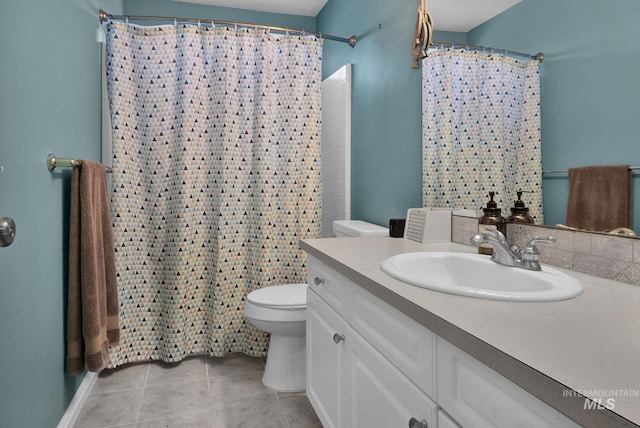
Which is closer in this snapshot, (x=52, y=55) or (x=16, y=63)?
(x=16, y=63)

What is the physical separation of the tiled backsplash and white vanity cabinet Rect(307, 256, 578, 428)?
0.56 meters

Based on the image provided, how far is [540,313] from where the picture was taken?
76 cm

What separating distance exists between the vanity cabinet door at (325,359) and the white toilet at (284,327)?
0.99 feet

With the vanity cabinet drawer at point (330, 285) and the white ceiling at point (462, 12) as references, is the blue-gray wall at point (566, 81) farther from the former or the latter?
the vanity cabinet drawer at point (330, 285)

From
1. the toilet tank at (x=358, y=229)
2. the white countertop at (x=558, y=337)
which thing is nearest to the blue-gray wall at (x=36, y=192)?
the white countertop at (x=558, y=337)

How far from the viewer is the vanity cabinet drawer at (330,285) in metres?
1.32

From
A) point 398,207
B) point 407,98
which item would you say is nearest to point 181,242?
point 398,207

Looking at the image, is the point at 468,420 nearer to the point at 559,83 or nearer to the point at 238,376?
the point at 559,83

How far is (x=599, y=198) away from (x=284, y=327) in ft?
4.90

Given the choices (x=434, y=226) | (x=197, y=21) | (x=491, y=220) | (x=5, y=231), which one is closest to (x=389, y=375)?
(x=491, y=220)

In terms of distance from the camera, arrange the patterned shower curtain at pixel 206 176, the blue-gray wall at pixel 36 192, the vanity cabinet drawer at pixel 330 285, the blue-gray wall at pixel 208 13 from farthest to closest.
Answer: the blue-gray wall at pixel 208 13 → the patterned shower curtain at pixel 206 176 → the vanity cabinet drawer at pixel 330 285 → the blue-gray wall at pixel 36 192

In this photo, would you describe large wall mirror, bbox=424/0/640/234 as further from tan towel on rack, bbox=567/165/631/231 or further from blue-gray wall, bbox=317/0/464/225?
blue-gray wall, bbox=317/0/464/225

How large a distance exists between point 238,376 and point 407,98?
1756mm

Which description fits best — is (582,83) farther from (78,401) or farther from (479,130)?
(78,401)
